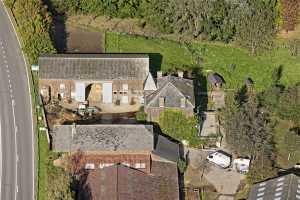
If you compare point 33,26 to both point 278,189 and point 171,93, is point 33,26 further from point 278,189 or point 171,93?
point 278,189

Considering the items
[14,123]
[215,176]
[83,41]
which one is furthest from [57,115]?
[215,176]

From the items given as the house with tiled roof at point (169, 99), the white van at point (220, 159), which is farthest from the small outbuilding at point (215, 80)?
the white van at point (220, 159)

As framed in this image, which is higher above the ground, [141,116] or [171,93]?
[171,93]

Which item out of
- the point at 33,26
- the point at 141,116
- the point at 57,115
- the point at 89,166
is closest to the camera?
the point at 89,166

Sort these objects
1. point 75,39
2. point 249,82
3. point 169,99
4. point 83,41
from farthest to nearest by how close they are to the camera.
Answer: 1. point 75,39
2. point 83,41
3. point 249,82
4. point 169,99

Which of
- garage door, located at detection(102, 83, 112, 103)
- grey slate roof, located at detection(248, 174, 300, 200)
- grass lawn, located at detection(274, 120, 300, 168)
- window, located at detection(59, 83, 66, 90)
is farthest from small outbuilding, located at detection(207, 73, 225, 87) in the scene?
grey slate roof, located at detection(248, 174, 300, 200)

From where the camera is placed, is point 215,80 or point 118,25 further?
point 118,25

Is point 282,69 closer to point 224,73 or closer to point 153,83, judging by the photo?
point 224,73
